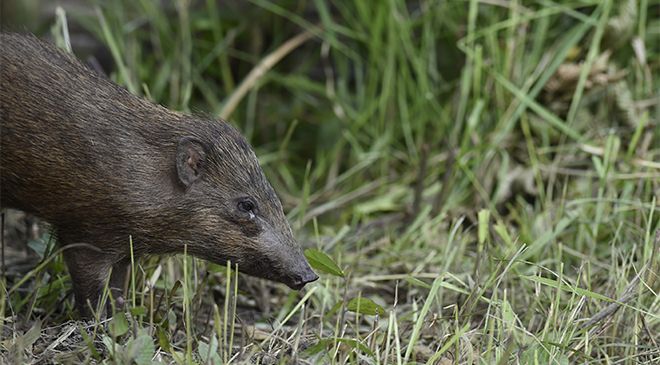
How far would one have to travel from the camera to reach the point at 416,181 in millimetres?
4949

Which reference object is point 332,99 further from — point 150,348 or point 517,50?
point 150,348

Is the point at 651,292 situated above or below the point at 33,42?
below

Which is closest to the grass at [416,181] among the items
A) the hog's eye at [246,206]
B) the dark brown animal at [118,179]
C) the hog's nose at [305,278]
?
the hog's nose at [305,278]

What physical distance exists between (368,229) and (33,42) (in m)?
1.85

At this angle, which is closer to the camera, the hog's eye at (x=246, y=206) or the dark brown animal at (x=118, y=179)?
the dark brown animal at (x=118, y=179)

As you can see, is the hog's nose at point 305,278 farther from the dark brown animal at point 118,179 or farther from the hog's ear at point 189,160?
the hog's ear at point 189,160

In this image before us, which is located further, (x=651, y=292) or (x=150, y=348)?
(x=651, y=292)

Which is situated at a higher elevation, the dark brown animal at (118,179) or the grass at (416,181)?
the dark brown animal at (118,179)

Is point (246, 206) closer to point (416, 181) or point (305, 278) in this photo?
point (305, 278)

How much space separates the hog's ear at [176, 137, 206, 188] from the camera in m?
3.31

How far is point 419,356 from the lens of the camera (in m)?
3.45

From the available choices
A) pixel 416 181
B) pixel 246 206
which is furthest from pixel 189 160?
pixel 416 181

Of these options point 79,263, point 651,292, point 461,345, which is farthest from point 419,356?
point 79,263

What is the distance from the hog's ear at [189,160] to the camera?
3.31 meters
